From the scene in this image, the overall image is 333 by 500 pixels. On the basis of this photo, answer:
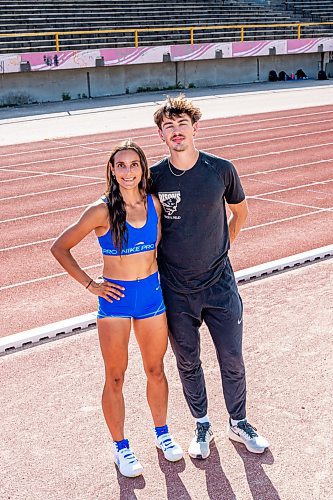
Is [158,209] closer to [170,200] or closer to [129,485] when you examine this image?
[170,200]

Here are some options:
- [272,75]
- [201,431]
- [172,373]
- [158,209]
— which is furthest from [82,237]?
[272,75]

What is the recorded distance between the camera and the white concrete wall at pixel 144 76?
2842 centimetres

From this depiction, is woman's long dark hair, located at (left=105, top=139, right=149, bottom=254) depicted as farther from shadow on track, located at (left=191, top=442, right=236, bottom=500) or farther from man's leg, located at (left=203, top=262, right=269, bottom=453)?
shadow on track, located at (left=191, top=442, right=236, bottom=500)

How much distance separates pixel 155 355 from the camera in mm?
4664

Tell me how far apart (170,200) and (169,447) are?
1.53 metres

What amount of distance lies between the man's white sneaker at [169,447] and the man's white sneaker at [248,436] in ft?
1.27

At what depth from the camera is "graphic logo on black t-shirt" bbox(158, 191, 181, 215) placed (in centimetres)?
456

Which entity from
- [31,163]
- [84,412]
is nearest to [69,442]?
[84,412]

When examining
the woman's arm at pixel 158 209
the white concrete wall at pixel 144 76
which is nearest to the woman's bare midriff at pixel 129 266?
the woman's arm at pixel 158 209

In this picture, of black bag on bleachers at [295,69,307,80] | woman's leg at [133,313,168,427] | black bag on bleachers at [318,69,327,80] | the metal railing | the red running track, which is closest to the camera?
woman's leg at [133,313,168,427]

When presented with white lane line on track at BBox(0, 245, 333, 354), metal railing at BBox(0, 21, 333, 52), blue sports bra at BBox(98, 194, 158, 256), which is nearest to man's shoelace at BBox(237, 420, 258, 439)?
blue sports bra at BBox(98, 194, 158, 256)

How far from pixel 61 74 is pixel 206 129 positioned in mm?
9332

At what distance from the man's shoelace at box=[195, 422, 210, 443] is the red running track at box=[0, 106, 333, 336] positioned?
9.51 ft

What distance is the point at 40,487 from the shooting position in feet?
14.9
